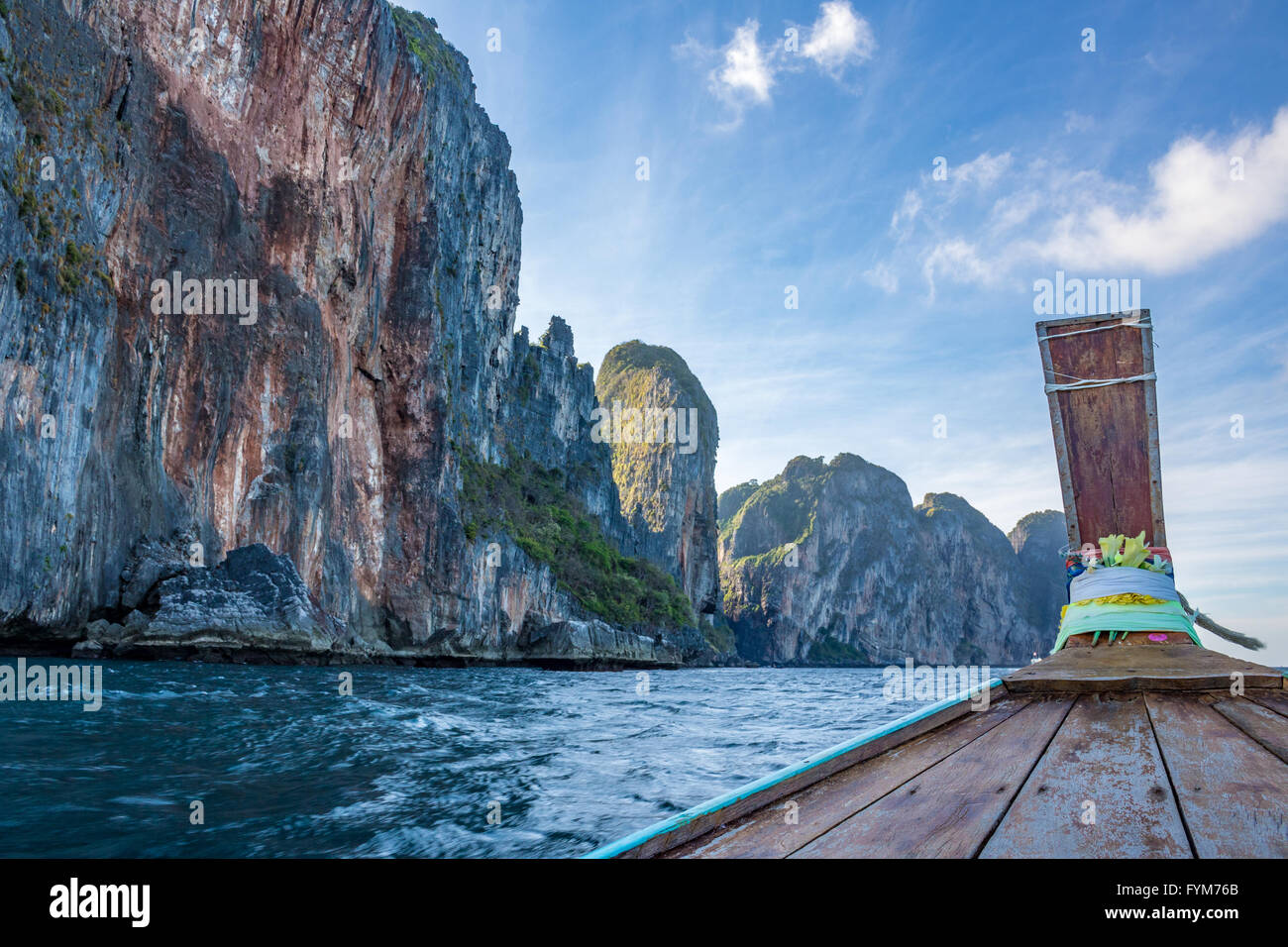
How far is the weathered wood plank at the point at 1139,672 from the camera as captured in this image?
2426 mm

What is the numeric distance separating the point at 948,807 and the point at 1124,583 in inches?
85.2

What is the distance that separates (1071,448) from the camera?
12.5 ft

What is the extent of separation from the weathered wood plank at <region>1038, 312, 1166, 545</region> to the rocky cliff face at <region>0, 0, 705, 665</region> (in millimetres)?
19223

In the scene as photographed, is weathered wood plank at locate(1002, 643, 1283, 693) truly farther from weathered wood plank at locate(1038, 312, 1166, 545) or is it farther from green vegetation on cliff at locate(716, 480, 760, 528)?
green vegetation on cliff at locate(716, 480, 760, 528)

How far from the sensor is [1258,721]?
6.87 ft

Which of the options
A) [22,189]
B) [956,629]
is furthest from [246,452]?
[956,629]

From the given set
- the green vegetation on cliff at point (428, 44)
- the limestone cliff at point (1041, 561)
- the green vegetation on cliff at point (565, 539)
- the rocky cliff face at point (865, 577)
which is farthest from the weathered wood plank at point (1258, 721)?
the limestone cliff at point (1041, 561)

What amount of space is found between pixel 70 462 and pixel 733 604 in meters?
112

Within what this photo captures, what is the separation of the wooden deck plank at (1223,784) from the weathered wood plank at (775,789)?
617mm

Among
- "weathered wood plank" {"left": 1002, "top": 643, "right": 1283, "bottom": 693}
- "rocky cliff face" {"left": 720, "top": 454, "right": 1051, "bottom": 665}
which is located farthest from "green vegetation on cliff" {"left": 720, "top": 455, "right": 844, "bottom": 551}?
"weathered wood plank" {"left": 1002, "top": 643, "right": 1283, "bottom": 693}

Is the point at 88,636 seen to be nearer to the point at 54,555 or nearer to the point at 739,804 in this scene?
the point at 54,555

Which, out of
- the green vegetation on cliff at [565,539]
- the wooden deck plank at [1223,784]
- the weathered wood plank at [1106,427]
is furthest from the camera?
the green vegetation on cliff at [565,539]

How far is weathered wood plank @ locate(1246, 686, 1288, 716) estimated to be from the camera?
2.21m

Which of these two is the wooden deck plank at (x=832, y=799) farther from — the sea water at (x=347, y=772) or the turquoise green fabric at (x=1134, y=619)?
the sea water at (x=347, y=772)
